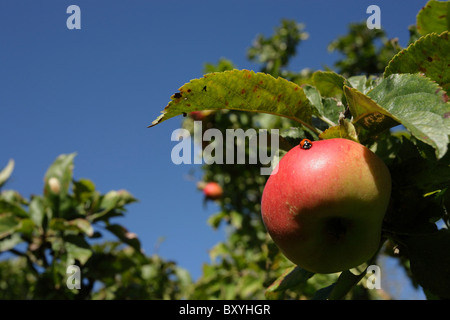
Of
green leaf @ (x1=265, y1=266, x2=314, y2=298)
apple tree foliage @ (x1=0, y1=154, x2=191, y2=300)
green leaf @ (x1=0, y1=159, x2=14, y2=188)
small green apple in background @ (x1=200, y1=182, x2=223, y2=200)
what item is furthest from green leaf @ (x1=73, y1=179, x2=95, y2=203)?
small green apple in background @ (x1=200, y1=182, x2=223, y2=200)

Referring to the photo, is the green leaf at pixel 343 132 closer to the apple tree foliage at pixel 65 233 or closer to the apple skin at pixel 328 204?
the apple skin at pixel 328 204

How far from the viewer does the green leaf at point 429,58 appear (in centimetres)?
77

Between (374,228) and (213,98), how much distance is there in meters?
0.40

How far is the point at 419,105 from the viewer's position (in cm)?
68

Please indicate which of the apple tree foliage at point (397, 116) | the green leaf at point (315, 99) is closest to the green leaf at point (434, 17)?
the apple tree foliage at point (397, 116)

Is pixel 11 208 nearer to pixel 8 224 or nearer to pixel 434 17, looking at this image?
pixel 8 224

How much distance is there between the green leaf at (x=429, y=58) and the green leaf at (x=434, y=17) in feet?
1.23

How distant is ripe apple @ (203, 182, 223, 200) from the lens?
3.96 meters

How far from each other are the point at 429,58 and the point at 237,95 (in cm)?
39

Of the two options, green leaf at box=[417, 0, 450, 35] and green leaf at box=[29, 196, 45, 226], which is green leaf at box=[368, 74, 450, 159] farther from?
green leaf at box=[29, 196, 45, 226]

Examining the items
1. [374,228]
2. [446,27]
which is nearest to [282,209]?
[374,228]

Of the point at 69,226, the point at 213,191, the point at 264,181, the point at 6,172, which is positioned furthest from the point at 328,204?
the point at 213,191

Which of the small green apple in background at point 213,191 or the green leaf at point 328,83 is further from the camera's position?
the small green apple in background at point 213,191
